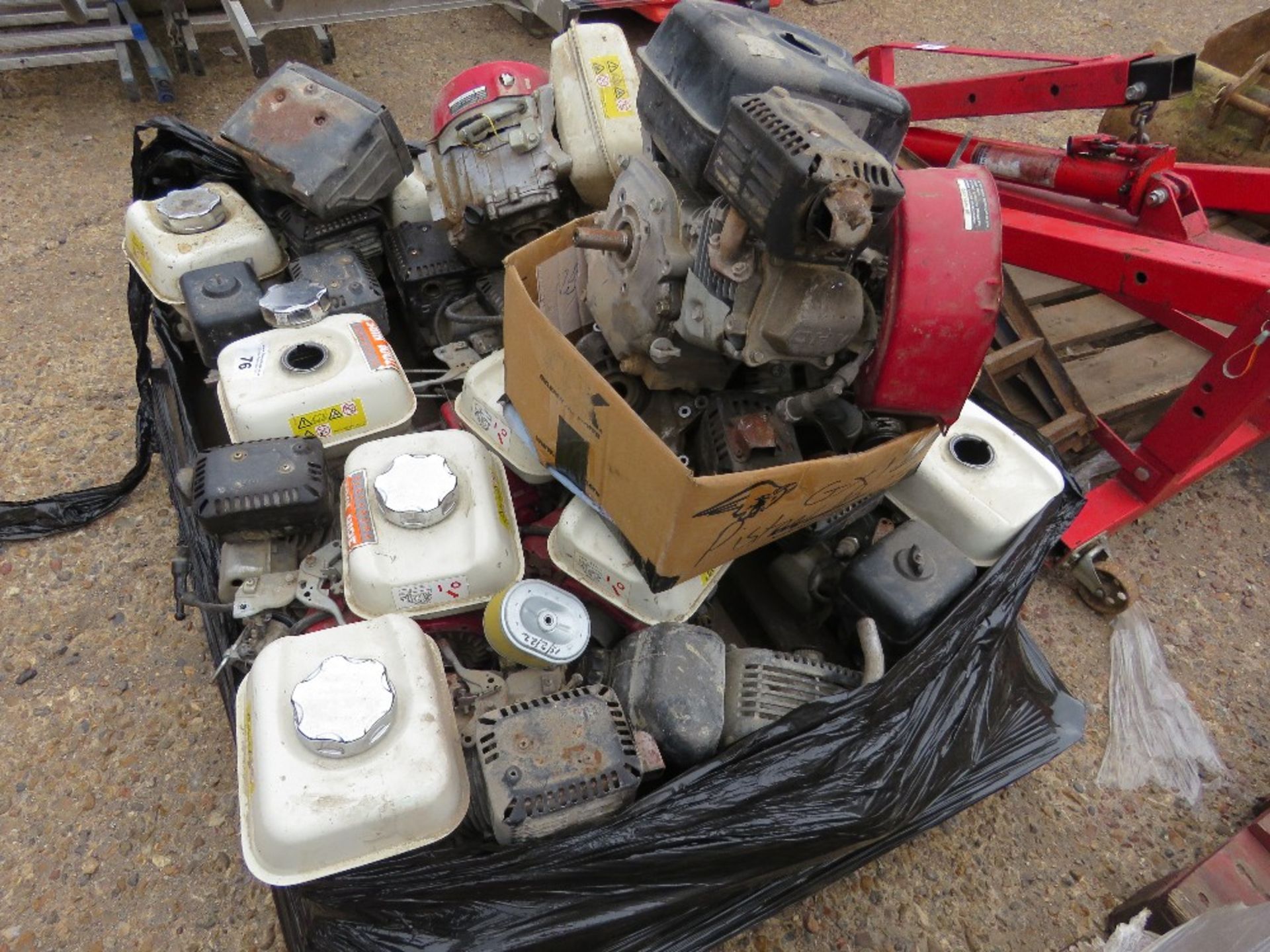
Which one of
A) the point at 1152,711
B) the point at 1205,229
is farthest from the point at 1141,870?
the point at 1205,229

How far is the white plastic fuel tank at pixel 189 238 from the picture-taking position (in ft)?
6.15

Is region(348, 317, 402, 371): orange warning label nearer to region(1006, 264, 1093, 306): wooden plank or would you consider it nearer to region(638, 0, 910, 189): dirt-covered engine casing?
region(638, 0, 910, 189): dirt-covered engine casing

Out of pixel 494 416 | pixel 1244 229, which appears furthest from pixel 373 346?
pixel 1244 229

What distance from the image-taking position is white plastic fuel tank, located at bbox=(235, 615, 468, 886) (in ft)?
3.55

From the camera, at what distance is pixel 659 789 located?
1198 mm

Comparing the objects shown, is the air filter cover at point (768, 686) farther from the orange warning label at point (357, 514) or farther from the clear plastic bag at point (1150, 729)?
the clear plastic bag at point (1150, 729)

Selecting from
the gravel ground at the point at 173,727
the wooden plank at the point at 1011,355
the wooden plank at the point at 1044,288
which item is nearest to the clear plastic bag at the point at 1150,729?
A: the gravel ground at the point at 173,727

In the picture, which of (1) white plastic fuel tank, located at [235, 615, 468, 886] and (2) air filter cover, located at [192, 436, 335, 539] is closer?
(1) white plastic fuel tank, located at [235, 615, 468, 886]

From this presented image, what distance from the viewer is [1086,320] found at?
234 centimetres

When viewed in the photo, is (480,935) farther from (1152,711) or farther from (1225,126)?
(1225,126)

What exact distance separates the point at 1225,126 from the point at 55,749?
138 inches

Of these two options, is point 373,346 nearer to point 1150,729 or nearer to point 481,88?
point 481,88

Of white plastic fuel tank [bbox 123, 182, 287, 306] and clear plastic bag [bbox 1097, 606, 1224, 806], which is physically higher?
white plastic fuel tank [bbox 123, 182, 287, 306]

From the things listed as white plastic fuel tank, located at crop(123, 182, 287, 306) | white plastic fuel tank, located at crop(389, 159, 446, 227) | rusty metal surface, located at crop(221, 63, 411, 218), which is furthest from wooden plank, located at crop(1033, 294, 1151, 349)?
white plastic fuel tank, located at crop(123, 182, 287, 306)
